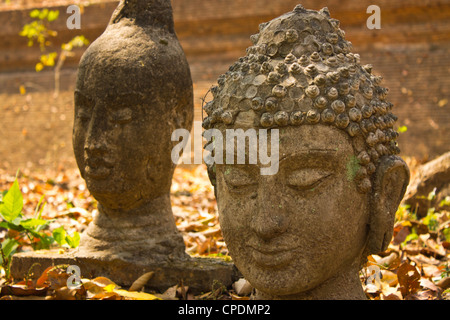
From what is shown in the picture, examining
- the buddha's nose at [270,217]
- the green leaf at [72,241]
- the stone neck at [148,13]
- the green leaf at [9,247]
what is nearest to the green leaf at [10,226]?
the green leaf at [9,247]

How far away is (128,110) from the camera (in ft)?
9.46

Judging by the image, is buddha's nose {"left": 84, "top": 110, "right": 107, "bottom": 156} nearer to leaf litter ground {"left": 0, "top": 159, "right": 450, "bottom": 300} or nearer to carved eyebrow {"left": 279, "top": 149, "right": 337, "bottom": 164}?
leaf litter ground {"left": 0, "top": 159, "right": 450, "bottom": 300}

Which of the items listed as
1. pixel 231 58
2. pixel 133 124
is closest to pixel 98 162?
pixel 133 124

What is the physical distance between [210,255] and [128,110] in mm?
1105

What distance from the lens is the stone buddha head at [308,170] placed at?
6.41 feet

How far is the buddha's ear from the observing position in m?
2.07

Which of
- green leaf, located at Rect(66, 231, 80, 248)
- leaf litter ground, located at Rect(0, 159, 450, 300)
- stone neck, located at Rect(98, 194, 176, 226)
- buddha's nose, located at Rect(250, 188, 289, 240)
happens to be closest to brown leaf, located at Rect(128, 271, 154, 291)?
leaf litter ground, located at Rect(0, 159, 450, 300)

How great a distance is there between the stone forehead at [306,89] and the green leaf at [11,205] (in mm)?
1573

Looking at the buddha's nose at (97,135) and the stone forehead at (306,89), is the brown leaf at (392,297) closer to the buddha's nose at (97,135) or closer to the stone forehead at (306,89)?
the stone forehead at (306,89)

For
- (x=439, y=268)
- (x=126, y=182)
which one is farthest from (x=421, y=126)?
(x=126, y=182)

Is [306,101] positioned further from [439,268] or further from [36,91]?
[36,91]

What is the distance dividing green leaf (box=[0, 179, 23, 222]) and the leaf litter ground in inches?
9.9

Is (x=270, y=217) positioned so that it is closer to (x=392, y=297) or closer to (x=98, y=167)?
(x=392, y=297)
